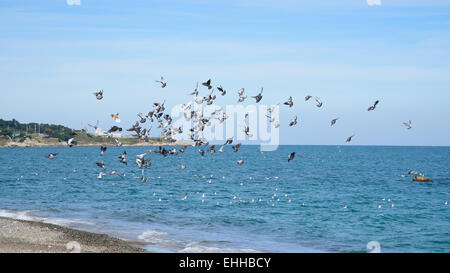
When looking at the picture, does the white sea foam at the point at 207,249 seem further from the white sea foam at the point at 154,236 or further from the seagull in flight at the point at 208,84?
the seagull in flight at the point at 208,84

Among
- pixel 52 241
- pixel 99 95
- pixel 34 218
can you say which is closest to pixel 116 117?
pixel 99 95

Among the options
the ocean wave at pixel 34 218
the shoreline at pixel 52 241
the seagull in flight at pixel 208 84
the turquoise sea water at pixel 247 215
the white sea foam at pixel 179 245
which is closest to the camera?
the shoreline at pixel 52 241

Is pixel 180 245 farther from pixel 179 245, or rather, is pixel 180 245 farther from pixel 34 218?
pixel 34 218

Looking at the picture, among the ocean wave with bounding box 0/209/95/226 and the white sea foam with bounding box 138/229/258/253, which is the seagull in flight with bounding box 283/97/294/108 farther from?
the ocean wave with bounding box 0/209/95/226

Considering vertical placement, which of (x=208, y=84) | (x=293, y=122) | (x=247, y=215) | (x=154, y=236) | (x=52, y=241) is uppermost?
(x=208, y=84)

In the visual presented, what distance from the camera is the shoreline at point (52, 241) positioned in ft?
74.4

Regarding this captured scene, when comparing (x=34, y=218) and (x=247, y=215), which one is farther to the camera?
(x=247, y=215)

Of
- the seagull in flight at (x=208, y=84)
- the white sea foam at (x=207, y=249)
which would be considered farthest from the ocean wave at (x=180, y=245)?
the seagull in flight at (x=208, y=84)

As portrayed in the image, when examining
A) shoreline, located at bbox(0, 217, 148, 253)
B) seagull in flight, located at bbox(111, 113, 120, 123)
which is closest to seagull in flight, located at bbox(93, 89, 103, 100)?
seagull in flight, located at bbox(111, 113, 120, 123)

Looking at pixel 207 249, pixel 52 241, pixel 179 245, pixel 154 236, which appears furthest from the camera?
pixel 154 236

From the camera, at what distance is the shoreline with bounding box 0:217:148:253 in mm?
22688

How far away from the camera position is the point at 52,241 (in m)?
24.8
